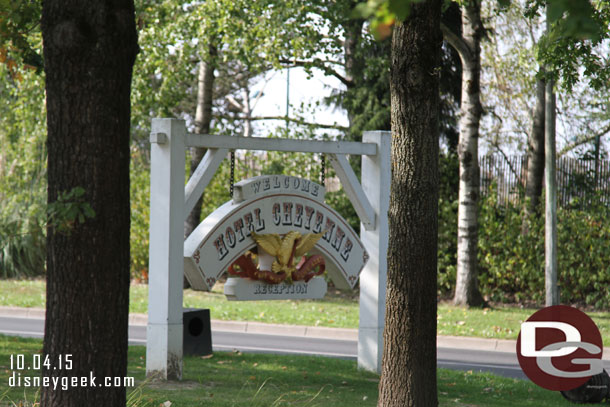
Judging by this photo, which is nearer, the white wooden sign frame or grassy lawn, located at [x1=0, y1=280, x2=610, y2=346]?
the white wooden sign frame

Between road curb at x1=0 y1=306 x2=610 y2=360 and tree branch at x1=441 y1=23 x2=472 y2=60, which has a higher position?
tree branch at x1=441 y1=23 x2=472 y2=60

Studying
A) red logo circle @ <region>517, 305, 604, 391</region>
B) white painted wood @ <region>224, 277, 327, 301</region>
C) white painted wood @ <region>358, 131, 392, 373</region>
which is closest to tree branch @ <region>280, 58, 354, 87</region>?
white painted wood @ <region>358, 131, 392, 373</region>

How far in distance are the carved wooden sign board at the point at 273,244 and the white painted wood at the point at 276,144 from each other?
337 millimetres

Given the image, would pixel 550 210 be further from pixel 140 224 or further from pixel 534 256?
pixel 140 224

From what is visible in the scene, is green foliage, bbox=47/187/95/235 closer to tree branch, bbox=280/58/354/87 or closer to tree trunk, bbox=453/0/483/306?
tree trunk, bbox=453/0/483/306

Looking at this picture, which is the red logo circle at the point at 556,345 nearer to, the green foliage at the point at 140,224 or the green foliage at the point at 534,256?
the green foliage at the point at 534,256

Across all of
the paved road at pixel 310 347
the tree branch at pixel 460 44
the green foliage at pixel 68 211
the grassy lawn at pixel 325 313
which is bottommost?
the paved road at pixel 310 347

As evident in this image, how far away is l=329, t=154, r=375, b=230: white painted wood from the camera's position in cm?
931

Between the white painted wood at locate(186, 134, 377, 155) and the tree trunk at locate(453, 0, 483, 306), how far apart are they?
6.95 metres

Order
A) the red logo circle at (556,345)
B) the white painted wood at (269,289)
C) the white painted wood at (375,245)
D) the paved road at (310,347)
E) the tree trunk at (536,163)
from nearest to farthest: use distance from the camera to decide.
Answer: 1. the red logo circle at (556,345)
2. the white painted wood at (269,289)
3. the white painted wood at (375,245)
4. the paved road at (310,347)
5. the tree trunk at (536,163)

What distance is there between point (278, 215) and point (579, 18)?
6.52m

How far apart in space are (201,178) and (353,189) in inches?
77.8

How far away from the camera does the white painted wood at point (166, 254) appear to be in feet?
26.5

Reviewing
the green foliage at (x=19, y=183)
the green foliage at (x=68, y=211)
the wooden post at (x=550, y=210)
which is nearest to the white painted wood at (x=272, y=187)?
the green foliage at (x=68, y=211)
